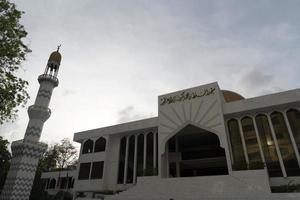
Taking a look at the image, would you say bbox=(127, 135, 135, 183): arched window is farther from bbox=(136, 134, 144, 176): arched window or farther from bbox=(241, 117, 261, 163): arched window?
bbox=(241, 117, 261, 163): arched window

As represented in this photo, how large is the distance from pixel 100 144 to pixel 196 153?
11.5 m

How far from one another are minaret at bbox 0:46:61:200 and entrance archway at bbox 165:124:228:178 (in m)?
14.1

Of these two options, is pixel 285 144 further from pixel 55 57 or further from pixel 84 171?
pixel 55 57

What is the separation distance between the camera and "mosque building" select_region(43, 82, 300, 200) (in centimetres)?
1616

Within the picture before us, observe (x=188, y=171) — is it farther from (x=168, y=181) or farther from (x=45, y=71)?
(x=45, y=71)

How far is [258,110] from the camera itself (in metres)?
19.7

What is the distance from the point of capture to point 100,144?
27.1 meters

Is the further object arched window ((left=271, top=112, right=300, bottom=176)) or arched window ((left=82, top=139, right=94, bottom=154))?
arched window ((left=82, top=139, right=94, bottom=154))

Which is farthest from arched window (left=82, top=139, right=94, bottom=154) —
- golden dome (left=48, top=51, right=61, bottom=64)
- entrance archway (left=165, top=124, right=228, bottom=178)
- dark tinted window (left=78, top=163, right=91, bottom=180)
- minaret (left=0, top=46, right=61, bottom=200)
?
golden dome (left=48, top=51, right=61, bottom=64)

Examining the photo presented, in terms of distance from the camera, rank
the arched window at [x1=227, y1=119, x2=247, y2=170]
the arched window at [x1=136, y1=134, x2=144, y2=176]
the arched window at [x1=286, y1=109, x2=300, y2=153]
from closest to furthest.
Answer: the arched window at [x1=286, y1=109, x2=300, y2=153]
the arched window at [x1=227, y1=119, x2=247, y2=170]
the arched window at [x1=136, y1=134, x2=144, y2=176]

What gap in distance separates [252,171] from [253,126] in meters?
5.44

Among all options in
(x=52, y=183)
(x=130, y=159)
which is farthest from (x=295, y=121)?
(x=52, y=183)

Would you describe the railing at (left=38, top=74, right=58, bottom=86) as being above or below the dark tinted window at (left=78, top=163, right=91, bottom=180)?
above

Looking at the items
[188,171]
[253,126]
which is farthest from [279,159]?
[188,171]
